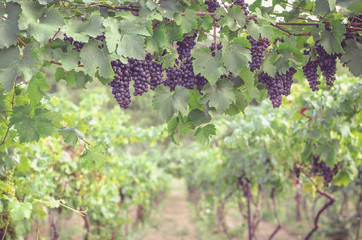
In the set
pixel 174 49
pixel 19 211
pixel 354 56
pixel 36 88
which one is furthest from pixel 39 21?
pixel 354 56

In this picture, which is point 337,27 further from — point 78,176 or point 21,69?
A: point 78,176

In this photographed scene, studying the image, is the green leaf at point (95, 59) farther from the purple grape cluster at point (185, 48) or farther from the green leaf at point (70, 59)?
the purple grape cluster at point (185, 48)

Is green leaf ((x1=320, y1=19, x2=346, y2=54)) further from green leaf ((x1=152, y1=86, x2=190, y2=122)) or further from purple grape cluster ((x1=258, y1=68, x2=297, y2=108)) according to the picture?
green leaf ((x1=152, y1=86, x2=190, y2=122))

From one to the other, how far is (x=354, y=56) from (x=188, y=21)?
0.85m

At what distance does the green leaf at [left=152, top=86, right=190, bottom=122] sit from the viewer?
1.55 meters

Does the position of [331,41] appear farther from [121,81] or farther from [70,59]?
[70,59]

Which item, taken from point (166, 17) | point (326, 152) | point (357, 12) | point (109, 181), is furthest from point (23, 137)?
point (109, 181)

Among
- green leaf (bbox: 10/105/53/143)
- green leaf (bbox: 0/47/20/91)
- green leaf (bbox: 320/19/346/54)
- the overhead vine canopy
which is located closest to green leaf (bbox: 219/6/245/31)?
the overhead vine canopy

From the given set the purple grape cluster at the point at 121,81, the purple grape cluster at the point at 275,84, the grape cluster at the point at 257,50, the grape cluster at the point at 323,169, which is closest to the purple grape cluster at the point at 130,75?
the purple grape cluster at the point at 121,81

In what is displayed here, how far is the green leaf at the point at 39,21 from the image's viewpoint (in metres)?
1.26

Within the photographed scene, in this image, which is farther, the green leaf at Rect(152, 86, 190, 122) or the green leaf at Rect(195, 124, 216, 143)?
the green leaf at Rect(195, 124, 216, 143)

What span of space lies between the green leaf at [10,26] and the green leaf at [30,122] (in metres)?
0.49

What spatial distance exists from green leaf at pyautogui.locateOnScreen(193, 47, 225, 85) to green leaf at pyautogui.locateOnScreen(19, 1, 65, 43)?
57 centimetres

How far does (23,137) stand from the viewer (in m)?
1.69
